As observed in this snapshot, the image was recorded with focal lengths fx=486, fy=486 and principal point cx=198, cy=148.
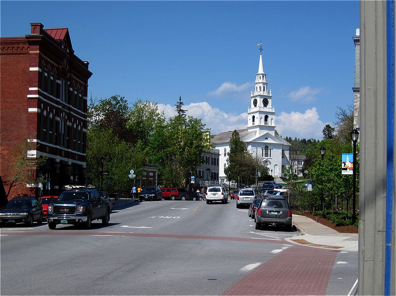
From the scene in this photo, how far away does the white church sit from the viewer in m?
133

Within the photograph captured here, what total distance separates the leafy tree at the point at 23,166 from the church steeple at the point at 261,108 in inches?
3925

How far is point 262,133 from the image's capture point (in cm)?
13550

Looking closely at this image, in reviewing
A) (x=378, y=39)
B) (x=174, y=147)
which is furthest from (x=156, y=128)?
(x=378, y=39)

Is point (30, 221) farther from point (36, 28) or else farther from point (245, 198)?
point (245, 198)

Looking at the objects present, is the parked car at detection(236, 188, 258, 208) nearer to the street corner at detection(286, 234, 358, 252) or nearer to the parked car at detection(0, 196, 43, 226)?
the parked car at detection(0, 196, 43, 226)

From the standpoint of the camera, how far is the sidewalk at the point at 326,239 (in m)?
18.0

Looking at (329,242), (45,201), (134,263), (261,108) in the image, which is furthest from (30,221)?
(261,108)

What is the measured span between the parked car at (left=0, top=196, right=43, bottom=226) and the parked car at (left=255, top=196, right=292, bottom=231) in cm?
1171

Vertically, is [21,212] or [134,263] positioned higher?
[21,212]

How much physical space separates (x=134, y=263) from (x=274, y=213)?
13.1 meters

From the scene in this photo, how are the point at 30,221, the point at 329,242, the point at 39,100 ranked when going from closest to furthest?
the point at 329,242 → the point at 30,221 → the point at 39,100

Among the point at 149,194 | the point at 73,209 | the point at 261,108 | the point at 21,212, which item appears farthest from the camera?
the point at 261,108

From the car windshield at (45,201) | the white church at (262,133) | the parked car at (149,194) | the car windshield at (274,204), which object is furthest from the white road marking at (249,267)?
the white church at (262,133)

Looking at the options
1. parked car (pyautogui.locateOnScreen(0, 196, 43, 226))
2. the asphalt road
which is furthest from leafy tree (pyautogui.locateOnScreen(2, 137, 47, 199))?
the asphalt road
